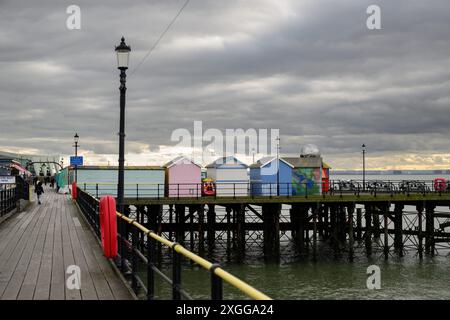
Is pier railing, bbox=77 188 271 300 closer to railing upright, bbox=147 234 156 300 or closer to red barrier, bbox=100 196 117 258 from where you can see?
railing upright, bbox=147 234 156 300

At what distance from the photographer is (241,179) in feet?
123

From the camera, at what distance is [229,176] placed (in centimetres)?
3728

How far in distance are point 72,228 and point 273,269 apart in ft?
45.8

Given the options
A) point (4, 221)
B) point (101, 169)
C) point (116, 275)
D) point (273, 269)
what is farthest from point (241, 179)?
point (116, 275)

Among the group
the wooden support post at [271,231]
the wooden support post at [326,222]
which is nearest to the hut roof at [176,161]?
the wooden support post at [271,231]

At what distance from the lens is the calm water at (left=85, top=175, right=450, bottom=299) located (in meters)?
22.5

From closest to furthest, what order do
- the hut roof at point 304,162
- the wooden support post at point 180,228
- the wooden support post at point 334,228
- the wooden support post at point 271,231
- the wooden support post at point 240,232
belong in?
the wooden support post at point 240,232 → the wooden support post at point 271,231 → the wooden support post at point 334,228 → the wooden support post at point 180,228 → the hut roof at point 304,162

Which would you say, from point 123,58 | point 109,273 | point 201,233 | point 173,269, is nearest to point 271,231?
point 201,233

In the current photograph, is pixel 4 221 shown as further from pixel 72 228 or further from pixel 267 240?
pixel 267 240

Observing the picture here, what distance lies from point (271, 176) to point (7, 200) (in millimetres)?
19589

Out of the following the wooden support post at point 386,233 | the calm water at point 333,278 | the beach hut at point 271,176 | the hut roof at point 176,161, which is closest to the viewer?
the calm water at point 333,278

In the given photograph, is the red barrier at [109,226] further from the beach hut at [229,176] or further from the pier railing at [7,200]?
the beach hut at [229,176]

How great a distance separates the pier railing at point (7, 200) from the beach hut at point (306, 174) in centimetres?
1955

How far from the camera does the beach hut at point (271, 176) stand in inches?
1470
